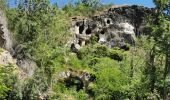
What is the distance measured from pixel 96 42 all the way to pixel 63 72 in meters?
9.30

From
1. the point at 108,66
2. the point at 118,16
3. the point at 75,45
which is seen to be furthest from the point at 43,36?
the point at 118,16

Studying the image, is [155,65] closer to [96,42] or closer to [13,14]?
[13,14]

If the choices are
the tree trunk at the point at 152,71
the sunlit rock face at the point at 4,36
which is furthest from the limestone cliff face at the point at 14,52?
the tree trunk at the point at 152,71

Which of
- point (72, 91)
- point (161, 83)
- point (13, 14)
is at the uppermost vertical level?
point (13, 14)

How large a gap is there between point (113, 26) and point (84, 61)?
880 centimetres

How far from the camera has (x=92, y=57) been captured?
138 feet

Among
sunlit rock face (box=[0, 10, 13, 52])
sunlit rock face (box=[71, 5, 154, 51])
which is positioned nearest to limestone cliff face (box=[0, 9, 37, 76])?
sunlit rock face (box=[0, 10, 13, 52])

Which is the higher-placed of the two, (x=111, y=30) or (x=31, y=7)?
(x=31, y=7)

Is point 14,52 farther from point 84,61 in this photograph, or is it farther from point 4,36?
point 84,61

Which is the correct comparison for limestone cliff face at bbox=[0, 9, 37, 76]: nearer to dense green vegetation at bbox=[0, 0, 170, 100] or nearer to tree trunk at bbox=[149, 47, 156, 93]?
dense green vegetation at bbox=[0, 0, 170, 100]

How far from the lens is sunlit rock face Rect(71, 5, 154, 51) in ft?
155

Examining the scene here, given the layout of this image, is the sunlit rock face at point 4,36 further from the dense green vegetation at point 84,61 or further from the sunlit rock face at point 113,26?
the sunlit rock face at point 113,26

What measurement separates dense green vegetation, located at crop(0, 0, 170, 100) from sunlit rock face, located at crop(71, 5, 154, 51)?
1516mm

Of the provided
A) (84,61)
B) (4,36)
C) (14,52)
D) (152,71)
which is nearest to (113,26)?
(84,61)
